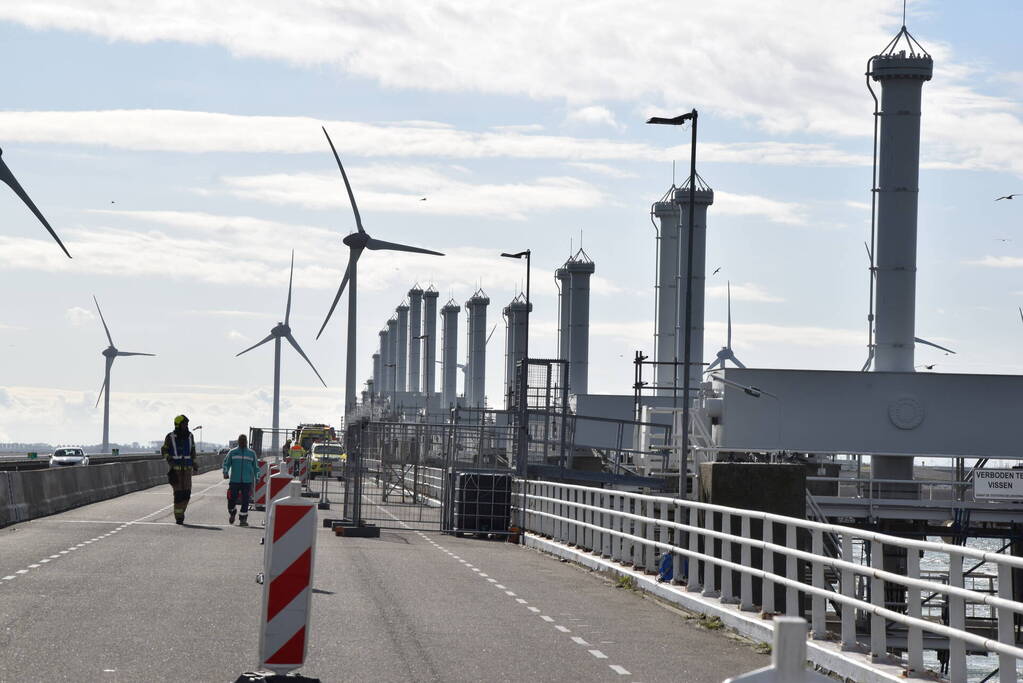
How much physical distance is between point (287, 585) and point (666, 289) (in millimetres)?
84510

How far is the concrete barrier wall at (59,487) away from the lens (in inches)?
1144

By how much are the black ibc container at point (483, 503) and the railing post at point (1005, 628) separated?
2244cm

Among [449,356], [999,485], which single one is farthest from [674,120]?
[449,356]

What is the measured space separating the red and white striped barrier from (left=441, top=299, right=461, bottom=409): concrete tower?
500ft

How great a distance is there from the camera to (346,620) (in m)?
15.0

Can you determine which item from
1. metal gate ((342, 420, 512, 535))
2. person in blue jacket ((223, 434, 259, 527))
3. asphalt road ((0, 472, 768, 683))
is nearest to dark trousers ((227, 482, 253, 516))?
person in blue jacket ((223, 434, 259, 527))

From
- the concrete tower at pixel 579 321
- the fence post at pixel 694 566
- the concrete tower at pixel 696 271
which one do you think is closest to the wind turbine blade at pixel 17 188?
the fence post at pixel 694 566

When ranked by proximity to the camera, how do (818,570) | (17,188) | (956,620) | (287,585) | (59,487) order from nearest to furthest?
1. (956,620)
2. (287,585)
3. (818,570)
4. (59,487)
5. (17,188)

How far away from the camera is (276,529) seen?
37.6 feet

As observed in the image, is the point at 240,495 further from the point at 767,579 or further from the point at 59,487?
the point at 767,579

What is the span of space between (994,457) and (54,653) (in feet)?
174

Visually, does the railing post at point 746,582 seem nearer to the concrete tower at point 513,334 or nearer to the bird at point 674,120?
the bird at point 674,120

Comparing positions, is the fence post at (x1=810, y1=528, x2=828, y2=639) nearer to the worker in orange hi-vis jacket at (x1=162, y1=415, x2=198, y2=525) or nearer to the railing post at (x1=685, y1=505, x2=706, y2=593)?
the railing post at (x1=685, y1=505, x2=706, y2=593)

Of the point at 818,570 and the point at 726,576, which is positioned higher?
the point at 818,570
